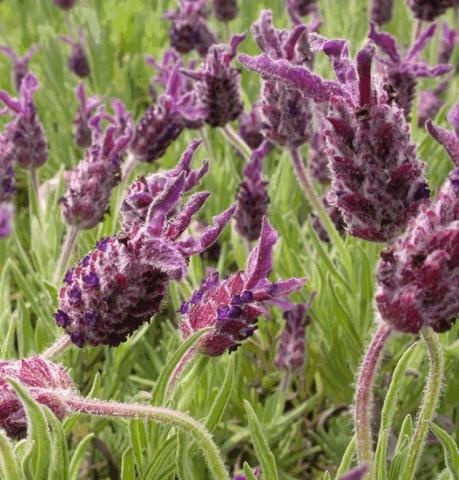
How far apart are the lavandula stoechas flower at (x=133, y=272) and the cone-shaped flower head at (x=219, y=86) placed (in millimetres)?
947

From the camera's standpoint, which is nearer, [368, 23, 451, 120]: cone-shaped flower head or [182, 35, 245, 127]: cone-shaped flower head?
[368, 23, 451, 120]: cone-shaped flower head

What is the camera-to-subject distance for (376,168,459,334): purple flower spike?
88 cm

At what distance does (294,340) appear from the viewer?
177 cm

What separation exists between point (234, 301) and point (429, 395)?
29 cm

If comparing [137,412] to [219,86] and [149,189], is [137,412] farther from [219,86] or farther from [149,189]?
[219,86]

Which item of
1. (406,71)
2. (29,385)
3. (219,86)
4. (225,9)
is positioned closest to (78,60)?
(225,9)

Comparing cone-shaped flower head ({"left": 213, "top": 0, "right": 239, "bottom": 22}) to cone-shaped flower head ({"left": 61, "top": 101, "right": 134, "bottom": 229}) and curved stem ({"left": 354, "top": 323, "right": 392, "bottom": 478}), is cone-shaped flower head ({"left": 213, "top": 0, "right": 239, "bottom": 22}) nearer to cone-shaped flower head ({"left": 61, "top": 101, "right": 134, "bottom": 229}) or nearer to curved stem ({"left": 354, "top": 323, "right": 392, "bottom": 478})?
cone-shaped flower head ({"left": 61, "top": 101, "right": 134, "bottom": 229})

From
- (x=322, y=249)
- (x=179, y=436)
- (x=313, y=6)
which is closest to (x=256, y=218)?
(x=322, y=249)

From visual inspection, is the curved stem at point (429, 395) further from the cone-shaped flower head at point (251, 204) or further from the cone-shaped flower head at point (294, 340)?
the cone-shaped flower head at point (251, 204)

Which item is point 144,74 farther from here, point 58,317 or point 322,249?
point 58,317

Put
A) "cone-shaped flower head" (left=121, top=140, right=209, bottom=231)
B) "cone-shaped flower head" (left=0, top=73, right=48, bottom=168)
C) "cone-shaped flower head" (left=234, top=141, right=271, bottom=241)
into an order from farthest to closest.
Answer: "cone-shaped flower head" (left=0, top=73, right=48, bottom=168)
"cone-shaped flower head" (left=234, top=141, right=271, bottom=241)
"cone-shaped flower head" (left=121, top=140, right=209, bottom=231)

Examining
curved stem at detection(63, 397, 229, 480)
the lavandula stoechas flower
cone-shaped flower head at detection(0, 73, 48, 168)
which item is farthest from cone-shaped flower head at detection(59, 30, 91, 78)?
curved stem at detection(63, 397, 229, 480)

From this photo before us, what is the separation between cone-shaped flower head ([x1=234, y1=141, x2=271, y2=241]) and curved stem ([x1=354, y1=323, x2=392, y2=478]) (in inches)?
37.7

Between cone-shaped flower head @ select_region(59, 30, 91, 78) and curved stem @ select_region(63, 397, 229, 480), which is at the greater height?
curved stem @ select_region(63, 397, 229, 480)
